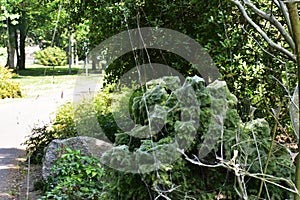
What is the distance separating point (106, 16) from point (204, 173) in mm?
2963

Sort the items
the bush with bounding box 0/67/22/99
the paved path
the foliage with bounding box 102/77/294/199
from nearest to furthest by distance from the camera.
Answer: the foliage with bounding box 102/77/294/199, the paved path, the bush with bounding box 0/67/22/99

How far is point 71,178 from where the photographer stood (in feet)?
13.1

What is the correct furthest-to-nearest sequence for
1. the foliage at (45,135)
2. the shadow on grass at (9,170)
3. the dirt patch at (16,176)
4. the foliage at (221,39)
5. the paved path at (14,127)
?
the foliage at (45,135) < the paved path at (14,127) < the shadow on grass at (9,170) < the dirt patch at (16,176) < the foliage at (221,39)

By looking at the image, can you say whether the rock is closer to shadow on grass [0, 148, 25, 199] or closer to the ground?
the ground

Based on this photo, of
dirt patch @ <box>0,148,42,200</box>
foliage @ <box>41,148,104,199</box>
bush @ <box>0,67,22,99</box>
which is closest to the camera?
foliage @ <box>41,148,104,199</box>

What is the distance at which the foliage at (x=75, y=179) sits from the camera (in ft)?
12.5

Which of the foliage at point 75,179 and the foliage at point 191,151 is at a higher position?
the foliage at point 191,151

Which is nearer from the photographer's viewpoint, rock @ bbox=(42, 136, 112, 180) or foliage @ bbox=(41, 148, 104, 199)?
foliage @ bbox=(41, 148, 104, 199)

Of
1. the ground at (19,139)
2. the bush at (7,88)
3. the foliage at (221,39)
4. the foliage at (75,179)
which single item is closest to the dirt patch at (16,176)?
the ground at (19,139)

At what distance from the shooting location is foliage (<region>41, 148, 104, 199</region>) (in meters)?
3.81

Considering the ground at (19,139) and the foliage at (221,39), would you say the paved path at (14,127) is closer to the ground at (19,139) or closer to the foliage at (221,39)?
the ground at (19,139)

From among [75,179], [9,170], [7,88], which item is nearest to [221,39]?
[75,179]

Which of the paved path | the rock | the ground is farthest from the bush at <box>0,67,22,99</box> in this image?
the rock

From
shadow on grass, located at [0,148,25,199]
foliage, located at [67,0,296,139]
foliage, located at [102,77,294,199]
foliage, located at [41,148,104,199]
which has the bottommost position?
shadow on grass, located at [0,148,25,199]
